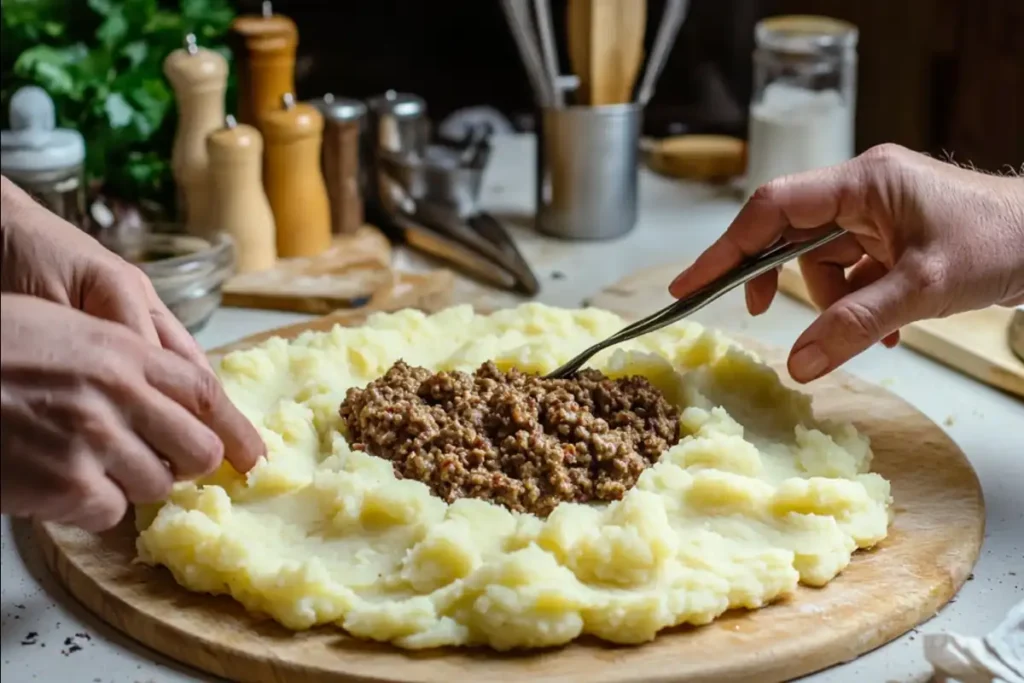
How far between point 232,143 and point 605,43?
903mm

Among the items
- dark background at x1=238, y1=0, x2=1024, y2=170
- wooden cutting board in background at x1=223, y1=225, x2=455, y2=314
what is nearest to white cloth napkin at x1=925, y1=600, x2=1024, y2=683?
wooden cutting board in background at x1=223, y1=225, x2=455, y2=314

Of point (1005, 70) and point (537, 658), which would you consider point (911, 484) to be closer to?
point (537, 658)

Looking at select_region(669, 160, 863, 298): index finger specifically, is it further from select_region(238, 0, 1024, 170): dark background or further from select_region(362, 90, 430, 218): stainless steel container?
select_region(238, 0, 1024, 170): dark background

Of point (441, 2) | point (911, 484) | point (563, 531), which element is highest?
point (441, 2)

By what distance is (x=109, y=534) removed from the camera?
176 cm

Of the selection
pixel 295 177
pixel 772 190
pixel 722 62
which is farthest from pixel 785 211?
pixel 722 62

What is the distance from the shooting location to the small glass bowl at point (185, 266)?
246cm

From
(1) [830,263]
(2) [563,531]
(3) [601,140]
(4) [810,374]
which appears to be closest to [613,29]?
(3) [601,140]

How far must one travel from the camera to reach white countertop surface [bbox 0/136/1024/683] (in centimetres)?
158

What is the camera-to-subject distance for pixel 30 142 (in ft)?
8.34

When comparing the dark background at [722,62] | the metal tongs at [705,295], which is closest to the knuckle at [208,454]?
the metal tongs at [705,295]

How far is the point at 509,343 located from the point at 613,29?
3.82ft

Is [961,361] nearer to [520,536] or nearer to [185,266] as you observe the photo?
[520,536]

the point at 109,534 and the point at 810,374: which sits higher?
the point at 810,374
